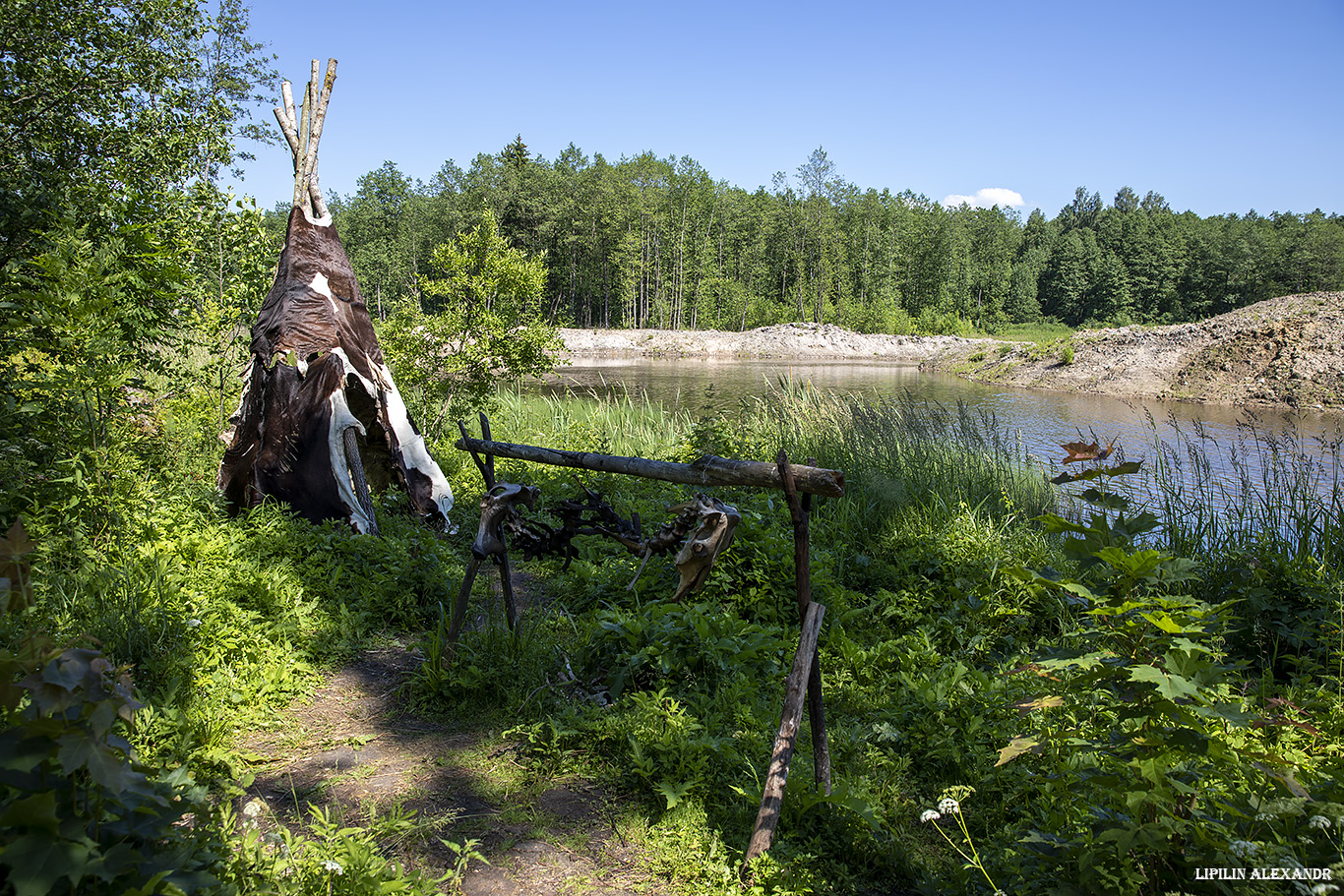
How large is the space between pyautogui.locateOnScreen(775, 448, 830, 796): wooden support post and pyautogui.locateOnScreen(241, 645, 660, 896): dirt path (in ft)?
2.52

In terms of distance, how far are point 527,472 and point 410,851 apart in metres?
5.79

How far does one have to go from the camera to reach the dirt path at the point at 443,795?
8.19 ft

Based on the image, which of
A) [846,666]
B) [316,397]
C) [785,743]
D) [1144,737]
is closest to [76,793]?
[785,743]

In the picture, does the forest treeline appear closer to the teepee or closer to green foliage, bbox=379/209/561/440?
green foliage, bbox=379/209/561/440

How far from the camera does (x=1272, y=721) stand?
1783 millimetres

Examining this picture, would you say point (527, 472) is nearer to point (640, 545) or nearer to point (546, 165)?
point (640, 545)

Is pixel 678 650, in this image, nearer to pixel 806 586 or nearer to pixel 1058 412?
pixel 806 586

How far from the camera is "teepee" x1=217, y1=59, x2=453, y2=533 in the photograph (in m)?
5.52

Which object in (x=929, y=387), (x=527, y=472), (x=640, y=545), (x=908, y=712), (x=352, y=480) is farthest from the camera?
(x=929, y=387)

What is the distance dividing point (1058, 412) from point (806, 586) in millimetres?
15506

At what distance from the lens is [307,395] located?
18.3 feet

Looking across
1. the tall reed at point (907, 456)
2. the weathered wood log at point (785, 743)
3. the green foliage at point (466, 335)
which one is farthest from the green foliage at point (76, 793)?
the green foliage at point (466, 335)

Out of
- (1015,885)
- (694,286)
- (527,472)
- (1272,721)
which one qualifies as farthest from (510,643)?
(694,286)

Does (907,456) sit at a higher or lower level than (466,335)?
lower
